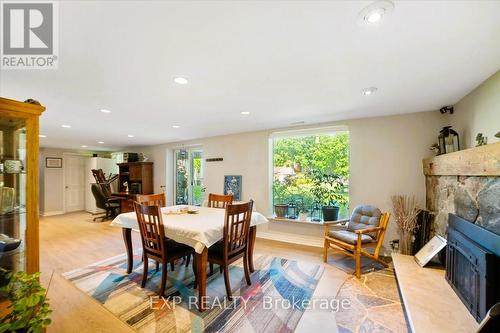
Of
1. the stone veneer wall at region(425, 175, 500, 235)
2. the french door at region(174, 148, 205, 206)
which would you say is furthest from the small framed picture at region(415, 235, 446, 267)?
the french door at region(174, 148, 205, 206)

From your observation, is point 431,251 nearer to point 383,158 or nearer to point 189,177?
point 383,158

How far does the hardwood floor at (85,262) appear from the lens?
6.09 ft

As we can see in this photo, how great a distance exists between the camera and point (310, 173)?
416cm

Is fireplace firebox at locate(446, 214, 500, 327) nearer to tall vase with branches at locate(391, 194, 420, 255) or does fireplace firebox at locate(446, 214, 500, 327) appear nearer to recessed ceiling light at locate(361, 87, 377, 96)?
tall vase with branches at locate(391, 194, 420, 255)

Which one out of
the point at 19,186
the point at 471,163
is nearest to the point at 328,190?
the point at 471,163

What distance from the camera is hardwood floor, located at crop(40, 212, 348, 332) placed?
186cm

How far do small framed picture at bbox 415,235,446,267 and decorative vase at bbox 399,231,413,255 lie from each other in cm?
26

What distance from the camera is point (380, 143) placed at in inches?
137

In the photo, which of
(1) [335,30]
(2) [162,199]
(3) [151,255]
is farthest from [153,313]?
(1) [335,30]

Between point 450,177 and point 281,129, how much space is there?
2.66 m

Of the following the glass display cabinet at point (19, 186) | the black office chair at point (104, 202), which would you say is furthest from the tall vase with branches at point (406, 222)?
the black office chair at point (104, 202)

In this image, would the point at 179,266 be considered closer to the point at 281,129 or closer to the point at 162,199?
the point at 162,199

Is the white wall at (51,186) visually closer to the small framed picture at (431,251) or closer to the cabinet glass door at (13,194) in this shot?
the cabinet glass door at (13,194)

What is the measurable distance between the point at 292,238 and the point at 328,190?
1.15 meters
